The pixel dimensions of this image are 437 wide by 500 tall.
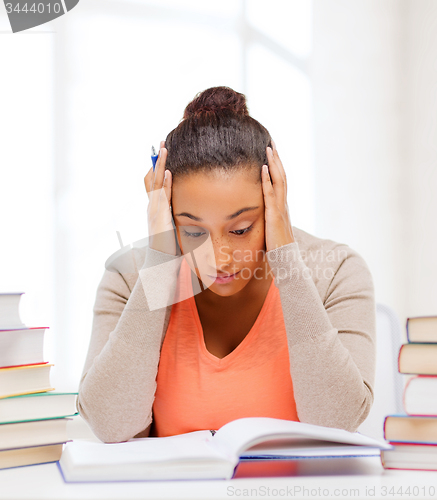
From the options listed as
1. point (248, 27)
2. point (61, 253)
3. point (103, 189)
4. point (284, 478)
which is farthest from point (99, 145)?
point (284, 478)

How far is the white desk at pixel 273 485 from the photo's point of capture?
0.47 meters

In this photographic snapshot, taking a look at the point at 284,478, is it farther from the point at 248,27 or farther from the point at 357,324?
the point at 248,27

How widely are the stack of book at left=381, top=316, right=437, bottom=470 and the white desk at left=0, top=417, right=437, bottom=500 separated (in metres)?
0.02

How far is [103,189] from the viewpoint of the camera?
7.18 ft

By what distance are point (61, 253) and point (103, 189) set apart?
1.09ft

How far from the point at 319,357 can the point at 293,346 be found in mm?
49

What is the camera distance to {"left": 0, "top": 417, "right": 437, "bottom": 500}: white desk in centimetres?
47

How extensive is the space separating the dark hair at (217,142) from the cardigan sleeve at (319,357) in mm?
186

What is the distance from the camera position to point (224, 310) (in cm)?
104

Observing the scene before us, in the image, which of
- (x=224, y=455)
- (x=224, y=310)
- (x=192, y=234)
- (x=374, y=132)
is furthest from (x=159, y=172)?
(x=374, y=132)

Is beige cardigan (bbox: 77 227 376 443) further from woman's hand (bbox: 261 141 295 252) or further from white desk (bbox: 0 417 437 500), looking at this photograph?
white desk (bbox: 0 417 437 500)

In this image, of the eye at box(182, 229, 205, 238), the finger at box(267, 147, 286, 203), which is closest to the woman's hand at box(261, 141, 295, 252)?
the finger at box(267, 147, 286, 203)

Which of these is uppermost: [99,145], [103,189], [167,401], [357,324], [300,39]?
[300,39]

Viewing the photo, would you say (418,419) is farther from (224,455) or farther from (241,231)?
(241,231)
